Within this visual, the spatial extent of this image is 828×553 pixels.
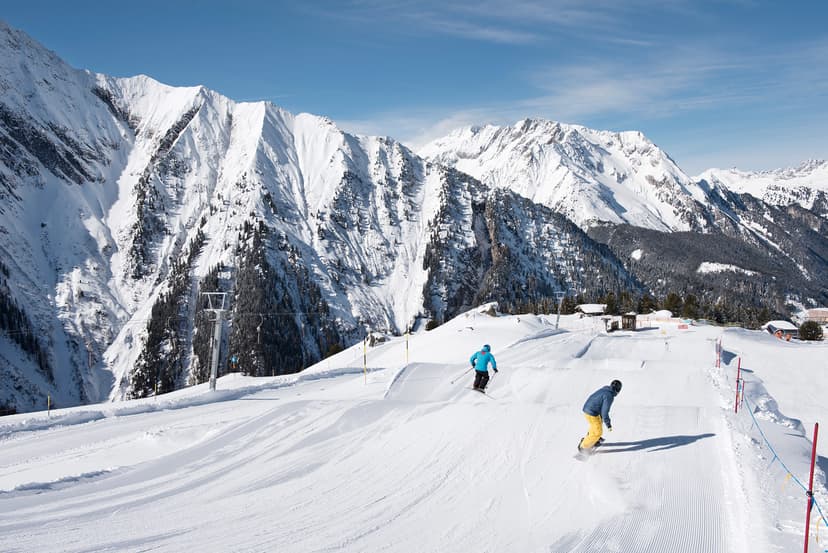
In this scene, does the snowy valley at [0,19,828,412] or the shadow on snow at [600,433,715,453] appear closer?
the shadow on snow at [600,433,715,453]

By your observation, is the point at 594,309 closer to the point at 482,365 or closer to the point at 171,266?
the point at 482,365

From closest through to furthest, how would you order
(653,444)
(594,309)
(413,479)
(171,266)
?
(413,479) → (653,444) → (594,309) → (171,266)

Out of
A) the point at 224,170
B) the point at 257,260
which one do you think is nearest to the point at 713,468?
the point at 257,260

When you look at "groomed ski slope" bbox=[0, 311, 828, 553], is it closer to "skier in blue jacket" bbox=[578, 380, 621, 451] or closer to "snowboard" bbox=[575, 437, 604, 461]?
"snowboard" bbox=[575, 437, 604, 461]

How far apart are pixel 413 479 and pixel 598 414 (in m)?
4.03

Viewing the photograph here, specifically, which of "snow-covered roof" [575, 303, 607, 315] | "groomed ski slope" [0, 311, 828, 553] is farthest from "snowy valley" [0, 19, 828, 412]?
"groomed ski slope" [0, 311, 828, 553]

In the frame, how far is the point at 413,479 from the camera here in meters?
10.4

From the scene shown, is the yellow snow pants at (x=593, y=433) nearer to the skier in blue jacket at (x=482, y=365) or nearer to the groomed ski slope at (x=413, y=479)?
the groomed ski slope at (x=413, y=479)

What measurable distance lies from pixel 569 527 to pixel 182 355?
14364 centimetres

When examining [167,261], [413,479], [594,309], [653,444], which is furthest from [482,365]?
[167,261]

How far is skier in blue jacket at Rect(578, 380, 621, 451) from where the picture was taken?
11641 millimetres

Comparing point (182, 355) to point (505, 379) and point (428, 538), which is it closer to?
point (505, 379)

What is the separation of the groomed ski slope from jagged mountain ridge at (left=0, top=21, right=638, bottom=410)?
4536 inches

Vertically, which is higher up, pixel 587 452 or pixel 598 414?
pixel 598 414
